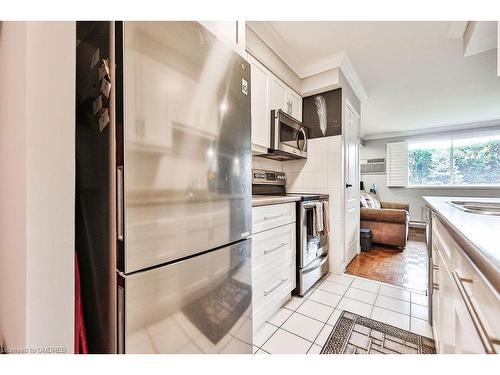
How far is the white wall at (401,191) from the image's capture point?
15.5 feet

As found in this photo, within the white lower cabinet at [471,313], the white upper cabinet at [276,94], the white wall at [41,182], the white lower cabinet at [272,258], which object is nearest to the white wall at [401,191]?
the white upper cabinet at [276,94]

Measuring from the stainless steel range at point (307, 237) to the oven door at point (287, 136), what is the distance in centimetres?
35

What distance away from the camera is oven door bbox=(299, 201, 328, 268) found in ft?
6.26

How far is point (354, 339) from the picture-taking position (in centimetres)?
138

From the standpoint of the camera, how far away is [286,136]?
2244mm

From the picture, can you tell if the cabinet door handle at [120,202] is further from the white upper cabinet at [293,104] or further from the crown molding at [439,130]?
the crown molding at [439,130]

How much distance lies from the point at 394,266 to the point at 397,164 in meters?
3.56

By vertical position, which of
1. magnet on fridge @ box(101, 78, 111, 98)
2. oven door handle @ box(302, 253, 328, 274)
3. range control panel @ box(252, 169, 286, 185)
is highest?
magnet on fridge @ box(101, 78, 111, 98)

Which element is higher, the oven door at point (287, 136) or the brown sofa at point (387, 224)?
the oven door at point (287, 136)

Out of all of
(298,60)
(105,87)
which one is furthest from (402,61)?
(105,87)

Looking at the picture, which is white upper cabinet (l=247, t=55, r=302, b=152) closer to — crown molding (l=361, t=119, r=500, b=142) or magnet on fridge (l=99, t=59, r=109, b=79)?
magnet on fridge (l=99, t=59, r=109, b=79)

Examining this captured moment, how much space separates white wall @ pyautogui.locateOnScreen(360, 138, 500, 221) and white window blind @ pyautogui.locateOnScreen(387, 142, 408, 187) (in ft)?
0.44

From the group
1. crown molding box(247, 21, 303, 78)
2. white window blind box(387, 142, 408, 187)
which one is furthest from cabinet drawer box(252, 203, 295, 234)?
white window blind box(387, 142, 408, 187)
